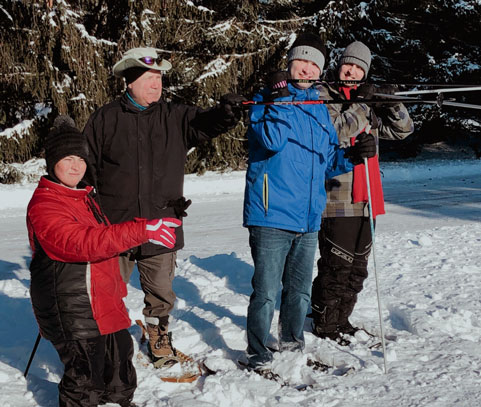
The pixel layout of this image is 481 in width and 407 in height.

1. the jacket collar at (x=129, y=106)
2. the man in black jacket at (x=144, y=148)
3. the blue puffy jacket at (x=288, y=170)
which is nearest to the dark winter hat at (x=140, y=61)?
the man in black jacket at (x=144, y=148)

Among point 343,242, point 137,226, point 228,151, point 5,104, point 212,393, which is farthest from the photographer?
point 228,151

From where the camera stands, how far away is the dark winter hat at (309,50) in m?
3.32

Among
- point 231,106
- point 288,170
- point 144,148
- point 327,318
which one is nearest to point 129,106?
point 144,148

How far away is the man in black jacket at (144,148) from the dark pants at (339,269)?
3.75 ft

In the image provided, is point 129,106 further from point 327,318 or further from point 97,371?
point 327,318

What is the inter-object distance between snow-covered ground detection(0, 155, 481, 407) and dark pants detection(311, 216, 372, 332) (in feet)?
0.68

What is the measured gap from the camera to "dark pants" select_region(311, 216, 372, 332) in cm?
392

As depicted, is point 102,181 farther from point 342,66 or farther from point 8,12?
point 8,12

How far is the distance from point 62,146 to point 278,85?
1275 millimetres

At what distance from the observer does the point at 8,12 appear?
493 inches

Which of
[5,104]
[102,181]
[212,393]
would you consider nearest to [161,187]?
[102,181]

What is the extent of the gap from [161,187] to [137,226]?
3.11 ft

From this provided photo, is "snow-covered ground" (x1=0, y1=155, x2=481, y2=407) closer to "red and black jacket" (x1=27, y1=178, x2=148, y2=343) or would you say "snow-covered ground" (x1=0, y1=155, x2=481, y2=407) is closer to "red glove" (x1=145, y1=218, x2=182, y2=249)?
"red and black jacket" (x1=27, y1=178, x2=148, y2=343)

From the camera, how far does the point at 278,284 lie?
3410 millimetres
